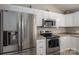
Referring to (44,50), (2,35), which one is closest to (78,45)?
(44,50)

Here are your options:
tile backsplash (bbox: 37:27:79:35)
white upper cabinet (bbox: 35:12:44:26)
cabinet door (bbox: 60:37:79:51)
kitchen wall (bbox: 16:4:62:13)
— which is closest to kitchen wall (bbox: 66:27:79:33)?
tile backsplash (bbox: 37:27:79:35)

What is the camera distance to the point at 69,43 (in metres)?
1.61

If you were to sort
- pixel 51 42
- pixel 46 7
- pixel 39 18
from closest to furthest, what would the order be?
pixel 46 7, pixel 39 18, pixel 51 42

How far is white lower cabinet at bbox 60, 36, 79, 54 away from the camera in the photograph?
1.61 m

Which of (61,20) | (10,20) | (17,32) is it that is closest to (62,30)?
(61,20)

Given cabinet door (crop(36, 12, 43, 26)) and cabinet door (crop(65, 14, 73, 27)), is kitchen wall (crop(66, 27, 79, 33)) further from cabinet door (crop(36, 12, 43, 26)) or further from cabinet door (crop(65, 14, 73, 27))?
cabinet door (crop(36, 12, 43, 26))

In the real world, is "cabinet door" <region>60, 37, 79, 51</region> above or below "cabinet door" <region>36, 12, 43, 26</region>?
below

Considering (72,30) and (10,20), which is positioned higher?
(10,20)

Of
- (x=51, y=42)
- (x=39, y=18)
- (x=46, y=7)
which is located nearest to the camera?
(x=46, y=7)

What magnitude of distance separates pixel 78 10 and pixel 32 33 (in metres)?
0.81

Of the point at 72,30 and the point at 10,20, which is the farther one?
the point at 72,30

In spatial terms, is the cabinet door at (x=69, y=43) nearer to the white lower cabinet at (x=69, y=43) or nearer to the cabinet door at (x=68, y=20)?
the white lower cabinet at (x=69, y=43)

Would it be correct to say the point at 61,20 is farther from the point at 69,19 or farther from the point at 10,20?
the point at 10,20

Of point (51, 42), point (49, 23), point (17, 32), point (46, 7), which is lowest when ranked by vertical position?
point (51, 42)
